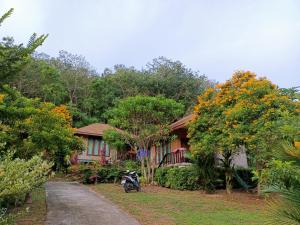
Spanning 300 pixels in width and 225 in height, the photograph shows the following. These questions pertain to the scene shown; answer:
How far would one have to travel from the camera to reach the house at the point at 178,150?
64.2 feet

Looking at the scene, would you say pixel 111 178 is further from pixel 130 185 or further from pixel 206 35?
pixel 206 35

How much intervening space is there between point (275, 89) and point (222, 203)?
5290 mm

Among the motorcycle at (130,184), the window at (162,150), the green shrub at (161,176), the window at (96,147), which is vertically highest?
the window at (96,147)

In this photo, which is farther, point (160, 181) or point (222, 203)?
point (160, 181)

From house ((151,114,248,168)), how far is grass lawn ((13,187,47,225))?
900 cm

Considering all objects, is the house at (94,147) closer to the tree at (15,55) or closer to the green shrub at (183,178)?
the green shrub at (183,178)

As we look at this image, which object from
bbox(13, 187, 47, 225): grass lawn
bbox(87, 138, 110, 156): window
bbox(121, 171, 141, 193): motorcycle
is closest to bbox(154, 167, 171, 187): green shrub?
bbox(121, 171, 141, 193): motorcycle

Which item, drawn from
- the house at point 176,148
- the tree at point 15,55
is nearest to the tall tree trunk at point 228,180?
the house at point 176,148

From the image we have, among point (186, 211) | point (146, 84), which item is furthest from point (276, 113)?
point (146, 84)

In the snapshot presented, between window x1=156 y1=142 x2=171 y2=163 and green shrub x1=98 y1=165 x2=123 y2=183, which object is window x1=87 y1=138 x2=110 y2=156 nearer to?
window x1=156 y1=142 x2=171 y2=163

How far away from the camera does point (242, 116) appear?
43.0ft

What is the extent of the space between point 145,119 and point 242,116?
289 inches

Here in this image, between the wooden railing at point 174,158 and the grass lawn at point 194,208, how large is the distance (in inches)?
169

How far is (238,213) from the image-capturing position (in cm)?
1066
